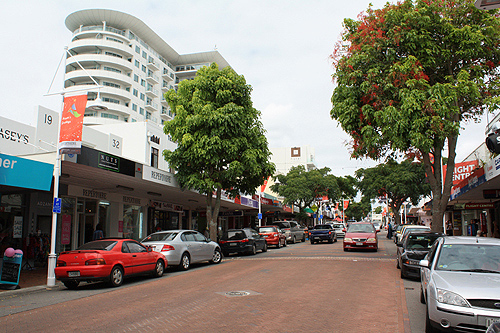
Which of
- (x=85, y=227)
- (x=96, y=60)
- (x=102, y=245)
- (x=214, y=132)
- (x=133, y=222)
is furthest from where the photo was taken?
(x=96, y=60)

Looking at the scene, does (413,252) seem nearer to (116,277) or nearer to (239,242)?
(116,277)

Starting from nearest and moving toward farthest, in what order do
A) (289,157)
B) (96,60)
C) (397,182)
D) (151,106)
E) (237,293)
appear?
(237,293), (397,182), (96,60), (151,106), (289,157)

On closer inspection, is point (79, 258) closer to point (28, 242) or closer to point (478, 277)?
point (28, 242)

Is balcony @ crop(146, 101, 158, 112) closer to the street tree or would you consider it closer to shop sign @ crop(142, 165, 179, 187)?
the street tree

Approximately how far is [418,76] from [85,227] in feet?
57.2

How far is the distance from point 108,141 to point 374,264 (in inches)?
725

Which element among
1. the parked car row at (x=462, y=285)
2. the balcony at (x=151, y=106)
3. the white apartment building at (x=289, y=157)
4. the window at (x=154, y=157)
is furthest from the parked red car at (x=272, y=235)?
the white apartment building at (x=289, y=157)

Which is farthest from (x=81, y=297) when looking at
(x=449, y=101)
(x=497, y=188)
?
(x=497, y=188)

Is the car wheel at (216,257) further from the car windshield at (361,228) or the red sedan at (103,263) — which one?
the car windshield at (361,228)

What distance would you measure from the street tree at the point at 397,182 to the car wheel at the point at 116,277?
40.2 metres

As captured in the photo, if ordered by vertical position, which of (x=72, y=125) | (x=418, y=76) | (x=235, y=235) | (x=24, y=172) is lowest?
(x=235, y=235)

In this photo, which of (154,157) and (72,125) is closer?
(72,125)

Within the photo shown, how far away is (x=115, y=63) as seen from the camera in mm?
65250

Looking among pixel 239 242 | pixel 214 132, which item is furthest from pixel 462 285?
pixel 239 242
